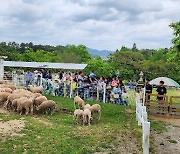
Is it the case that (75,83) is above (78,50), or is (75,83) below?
below

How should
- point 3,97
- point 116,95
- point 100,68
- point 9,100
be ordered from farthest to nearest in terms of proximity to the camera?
point 100,68 < point 116,95 < point 3,97 < point 9,100

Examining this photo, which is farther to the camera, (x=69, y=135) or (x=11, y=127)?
(x=11, y=127)

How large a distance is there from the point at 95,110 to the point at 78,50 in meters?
88.5

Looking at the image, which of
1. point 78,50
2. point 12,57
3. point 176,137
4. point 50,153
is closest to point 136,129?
point 176,137

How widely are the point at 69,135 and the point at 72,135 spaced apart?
0.35ft

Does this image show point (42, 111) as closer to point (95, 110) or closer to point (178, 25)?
point (95, 110)

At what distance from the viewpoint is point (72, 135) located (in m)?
11.2

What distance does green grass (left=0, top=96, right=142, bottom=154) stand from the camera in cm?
949

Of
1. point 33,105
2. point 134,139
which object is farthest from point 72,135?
point 33,105

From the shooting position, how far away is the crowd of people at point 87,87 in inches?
751

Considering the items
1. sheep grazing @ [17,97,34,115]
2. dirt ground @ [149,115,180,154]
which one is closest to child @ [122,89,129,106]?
dirt ground @ [149,115,180,154]

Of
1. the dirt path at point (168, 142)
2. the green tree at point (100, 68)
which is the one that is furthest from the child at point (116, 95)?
the green tree at point (100, 68)

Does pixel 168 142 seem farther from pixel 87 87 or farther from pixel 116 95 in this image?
pixel 87 87

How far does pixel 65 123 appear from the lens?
1365 centimetres
